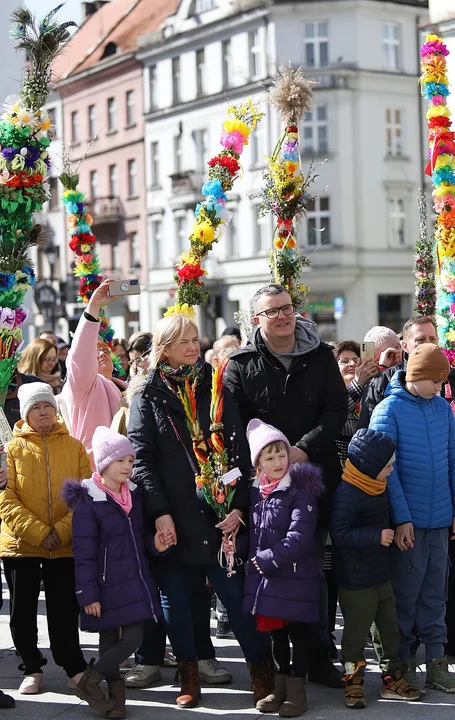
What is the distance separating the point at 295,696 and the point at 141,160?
42.3m

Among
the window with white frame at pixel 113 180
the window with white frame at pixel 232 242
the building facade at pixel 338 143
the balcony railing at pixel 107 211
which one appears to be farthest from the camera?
the window with white frame at pixel 113 180

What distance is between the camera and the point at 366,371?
751 cm

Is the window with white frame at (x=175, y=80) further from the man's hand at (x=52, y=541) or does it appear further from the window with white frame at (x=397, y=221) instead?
the man's hand at (x=52, y=541)

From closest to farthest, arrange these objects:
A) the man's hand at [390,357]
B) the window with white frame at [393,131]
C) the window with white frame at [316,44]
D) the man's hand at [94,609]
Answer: the man's hand at [94,609] < the man's hand at [390,357] < the window with white frame at [316,44] < the window with white frame at [393,131]

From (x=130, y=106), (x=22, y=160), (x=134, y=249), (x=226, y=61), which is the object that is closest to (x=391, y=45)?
(x=226, y=61)

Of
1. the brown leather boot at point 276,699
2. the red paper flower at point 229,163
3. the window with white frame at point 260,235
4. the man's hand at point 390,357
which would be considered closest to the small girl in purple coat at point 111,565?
the brown leather boot at point 276,699

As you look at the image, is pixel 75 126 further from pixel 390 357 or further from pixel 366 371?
pixel 366 371

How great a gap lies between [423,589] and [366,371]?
1.64 meters

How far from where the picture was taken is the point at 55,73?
7.16m

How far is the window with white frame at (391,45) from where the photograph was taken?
40.3 meters

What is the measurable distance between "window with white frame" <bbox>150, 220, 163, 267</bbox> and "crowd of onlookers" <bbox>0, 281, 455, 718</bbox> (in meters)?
39.8

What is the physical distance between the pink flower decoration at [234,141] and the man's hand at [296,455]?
3079 mm

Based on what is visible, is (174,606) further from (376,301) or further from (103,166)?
(103,166)

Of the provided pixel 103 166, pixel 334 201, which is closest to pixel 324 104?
pixel 334 201
